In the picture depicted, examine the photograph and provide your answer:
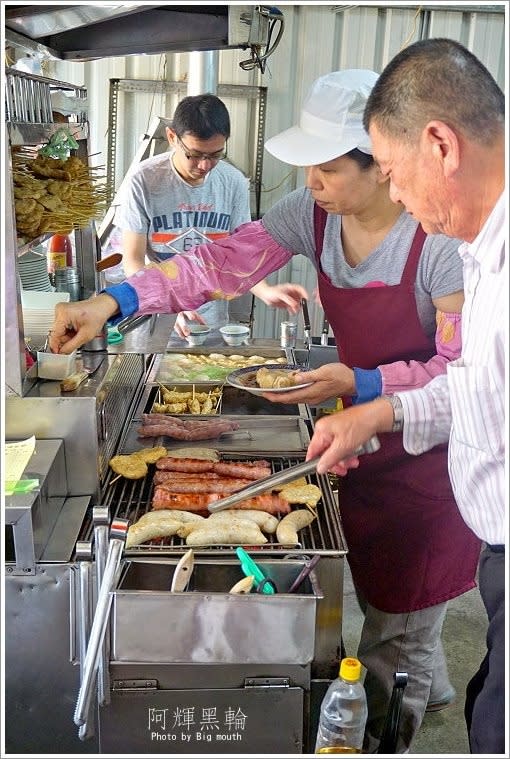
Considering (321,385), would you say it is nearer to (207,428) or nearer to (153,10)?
(207,428)

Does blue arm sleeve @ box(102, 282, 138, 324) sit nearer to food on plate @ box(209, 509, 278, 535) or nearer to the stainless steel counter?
the stainless steel counter

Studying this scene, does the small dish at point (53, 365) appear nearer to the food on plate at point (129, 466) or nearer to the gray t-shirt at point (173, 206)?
the food on plate at point (129, 466)

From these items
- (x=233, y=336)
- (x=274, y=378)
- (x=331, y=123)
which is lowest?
(x=233, y=336)

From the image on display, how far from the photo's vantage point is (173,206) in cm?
473

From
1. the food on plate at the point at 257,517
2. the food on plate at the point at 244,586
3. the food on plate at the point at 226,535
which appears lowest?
the food on plate at the point at 257,517

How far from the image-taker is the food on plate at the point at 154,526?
2.07 meters

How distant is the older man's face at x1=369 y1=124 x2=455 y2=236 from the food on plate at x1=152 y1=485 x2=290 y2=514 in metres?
0.96

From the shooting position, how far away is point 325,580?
6.60 ft

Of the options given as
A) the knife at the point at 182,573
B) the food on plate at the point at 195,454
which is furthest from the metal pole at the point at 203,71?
the knife at the point at 182,573

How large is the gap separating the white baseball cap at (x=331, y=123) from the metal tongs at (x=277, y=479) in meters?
0.89

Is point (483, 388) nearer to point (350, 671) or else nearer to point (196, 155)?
point (350, 671)

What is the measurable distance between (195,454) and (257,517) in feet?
1.64

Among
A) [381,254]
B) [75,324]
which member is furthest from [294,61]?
[75,324]

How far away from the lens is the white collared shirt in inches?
61.1
